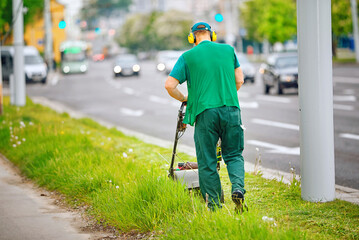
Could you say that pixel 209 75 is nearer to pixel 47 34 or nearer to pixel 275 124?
pixel 275 124

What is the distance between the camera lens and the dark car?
26.7 meters

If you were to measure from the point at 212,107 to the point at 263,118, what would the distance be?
1313 cm

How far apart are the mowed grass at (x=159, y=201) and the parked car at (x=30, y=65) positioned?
33871 millimetres

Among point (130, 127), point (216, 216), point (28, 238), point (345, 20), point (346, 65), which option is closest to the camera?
point (216, 216)

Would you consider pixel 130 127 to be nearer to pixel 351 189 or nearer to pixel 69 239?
pixel 351 189

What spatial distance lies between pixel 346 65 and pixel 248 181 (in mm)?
39551

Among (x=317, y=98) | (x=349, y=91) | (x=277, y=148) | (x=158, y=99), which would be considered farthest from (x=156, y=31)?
(x=317, y=98)

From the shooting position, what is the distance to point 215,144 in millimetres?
5918

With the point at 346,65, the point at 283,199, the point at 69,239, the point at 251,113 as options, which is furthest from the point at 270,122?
the point at 346,65

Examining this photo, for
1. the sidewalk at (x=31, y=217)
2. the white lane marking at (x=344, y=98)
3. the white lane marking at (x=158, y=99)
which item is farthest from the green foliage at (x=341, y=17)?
the sidewalk at (x=31, y=217)

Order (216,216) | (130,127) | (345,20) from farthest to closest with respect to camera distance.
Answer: (345,20) → (130,127) → (216,216)

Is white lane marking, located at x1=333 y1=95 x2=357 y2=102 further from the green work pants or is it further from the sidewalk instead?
the green work pants

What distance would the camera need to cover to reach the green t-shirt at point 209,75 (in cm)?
581

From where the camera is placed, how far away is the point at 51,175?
27.9 ft
